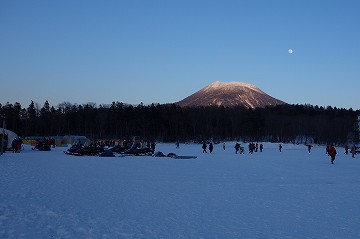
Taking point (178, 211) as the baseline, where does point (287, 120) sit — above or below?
above

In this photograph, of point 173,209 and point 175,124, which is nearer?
point 173,209

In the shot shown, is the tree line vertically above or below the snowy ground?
above

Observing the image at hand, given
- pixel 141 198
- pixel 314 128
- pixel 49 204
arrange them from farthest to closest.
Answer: pixel 314 128
pixel 141 198
pixel 49 204

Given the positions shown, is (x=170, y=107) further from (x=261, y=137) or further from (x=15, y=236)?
(x=15, y=236)

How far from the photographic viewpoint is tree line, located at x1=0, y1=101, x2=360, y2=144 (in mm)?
109000

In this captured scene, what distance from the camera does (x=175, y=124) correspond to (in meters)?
109

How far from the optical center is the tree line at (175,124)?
10900 centimetres

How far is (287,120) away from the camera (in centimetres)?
12562

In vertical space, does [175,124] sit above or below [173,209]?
above

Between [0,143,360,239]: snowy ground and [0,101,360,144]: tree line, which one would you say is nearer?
[0,143,360,239]: snowy ground

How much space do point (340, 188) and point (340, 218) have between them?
6.15 meters

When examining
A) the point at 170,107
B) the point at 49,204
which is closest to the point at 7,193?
the point at 49,204

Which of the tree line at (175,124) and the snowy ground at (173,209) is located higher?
the tree line at (175,124)

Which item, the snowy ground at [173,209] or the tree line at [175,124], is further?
the tree line at [175,124]
